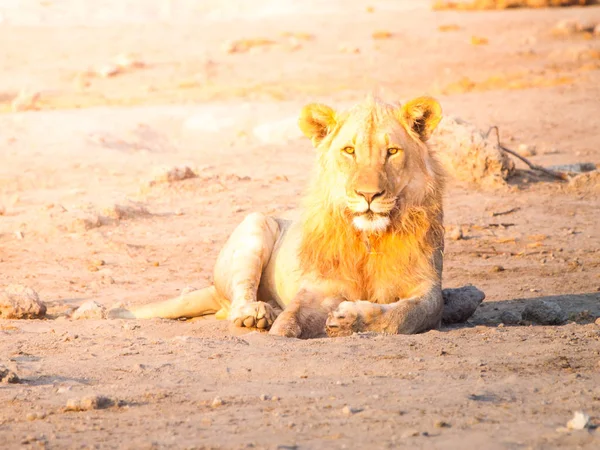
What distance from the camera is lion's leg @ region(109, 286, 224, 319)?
659cm

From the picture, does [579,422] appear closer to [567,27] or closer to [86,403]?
[86,403]

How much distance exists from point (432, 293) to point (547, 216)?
4.06m

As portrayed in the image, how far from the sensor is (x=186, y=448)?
134 inches

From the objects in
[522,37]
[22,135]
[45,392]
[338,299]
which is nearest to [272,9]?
[522,37]

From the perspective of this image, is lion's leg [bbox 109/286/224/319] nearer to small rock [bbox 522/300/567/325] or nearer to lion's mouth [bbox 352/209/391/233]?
lion's mouth [bbox 352/209/391/233]

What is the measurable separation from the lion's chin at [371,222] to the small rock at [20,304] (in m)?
2.11

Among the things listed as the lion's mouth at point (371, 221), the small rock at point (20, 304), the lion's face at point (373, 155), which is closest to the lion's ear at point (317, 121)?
the lion's face at point (373, 155)

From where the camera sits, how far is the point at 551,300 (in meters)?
7.00

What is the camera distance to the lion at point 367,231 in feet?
18.2

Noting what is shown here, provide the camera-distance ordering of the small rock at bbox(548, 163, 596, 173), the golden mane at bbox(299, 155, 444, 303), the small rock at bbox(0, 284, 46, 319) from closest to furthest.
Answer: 1. the golden mane at bbox(299, 155, 444, 303)
2. the small rock at bbox(0, 284, 46, 319)
3. the small rock at bbox(548, 163, 596, 173)

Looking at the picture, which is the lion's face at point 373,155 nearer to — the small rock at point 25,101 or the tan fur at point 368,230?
the tan fur at point 368,230

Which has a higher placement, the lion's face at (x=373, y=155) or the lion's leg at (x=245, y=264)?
the lion's face at (x=373, y=155)

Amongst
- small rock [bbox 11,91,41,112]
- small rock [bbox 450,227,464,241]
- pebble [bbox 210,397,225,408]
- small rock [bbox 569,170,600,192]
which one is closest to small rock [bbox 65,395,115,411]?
pebble [bbox 210,397,225,408]

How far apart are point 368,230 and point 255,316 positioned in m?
0.81
